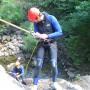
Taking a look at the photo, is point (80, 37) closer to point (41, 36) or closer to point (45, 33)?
point (45, 33)

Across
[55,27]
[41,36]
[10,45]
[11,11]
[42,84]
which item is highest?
[55,27]

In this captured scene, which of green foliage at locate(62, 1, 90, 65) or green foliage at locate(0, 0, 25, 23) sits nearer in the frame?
green foliage at locate(62, 1, 90, 65)

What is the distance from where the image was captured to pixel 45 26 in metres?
7.80

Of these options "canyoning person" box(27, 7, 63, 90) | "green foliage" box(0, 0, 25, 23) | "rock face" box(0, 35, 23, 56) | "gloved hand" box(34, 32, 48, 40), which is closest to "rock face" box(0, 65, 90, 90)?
"canyoning person" box(27, 7, 63, 90)

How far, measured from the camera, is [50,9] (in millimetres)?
18062

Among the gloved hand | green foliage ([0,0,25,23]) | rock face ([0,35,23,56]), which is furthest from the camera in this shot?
green foliage ([0,0,25,23])

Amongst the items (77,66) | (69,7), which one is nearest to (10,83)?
(77,66)

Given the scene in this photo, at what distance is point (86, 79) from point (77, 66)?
181 inches

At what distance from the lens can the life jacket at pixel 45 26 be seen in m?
7.77

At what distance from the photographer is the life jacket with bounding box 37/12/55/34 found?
7.77 meters

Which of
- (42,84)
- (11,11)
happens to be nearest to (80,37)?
(11,11)

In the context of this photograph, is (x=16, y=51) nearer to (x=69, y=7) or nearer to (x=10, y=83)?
(x=69, y=7)

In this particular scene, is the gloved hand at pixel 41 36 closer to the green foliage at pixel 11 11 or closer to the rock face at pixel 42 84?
the rock face at pixel 42 84

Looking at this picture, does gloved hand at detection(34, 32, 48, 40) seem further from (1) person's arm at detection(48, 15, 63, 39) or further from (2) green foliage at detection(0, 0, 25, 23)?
(2) green foliage at detection(0, 0, 25, 23)
